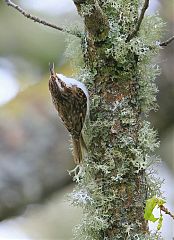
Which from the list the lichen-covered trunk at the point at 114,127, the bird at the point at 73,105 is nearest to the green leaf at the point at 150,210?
the lichen-covered trunk at the point at 114,127

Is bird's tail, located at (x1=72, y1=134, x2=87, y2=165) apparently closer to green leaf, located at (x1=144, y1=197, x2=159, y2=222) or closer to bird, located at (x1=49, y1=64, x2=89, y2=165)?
bird, located at (x1=49, y1=64, x2=89, y2=165)

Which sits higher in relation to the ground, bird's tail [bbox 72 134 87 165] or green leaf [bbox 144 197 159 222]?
bird's tail [bbox 72 134 87 165]

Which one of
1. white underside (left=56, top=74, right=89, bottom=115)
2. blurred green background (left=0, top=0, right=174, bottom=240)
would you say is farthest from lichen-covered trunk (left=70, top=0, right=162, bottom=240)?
blurred green background (left=0, top=0, right=174, bottom=240)

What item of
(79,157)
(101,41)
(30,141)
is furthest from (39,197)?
(101,41)

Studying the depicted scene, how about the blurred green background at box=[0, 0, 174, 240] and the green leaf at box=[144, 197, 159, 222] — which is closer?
the green leaf at box=[144, 197, 159, 222]

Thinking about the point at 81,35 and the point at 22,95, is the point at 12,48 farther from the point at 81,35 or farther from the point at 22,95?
the point at 81,35

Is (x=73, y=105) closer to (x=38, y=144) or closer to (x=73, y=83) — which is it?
(x=73, y=83)
